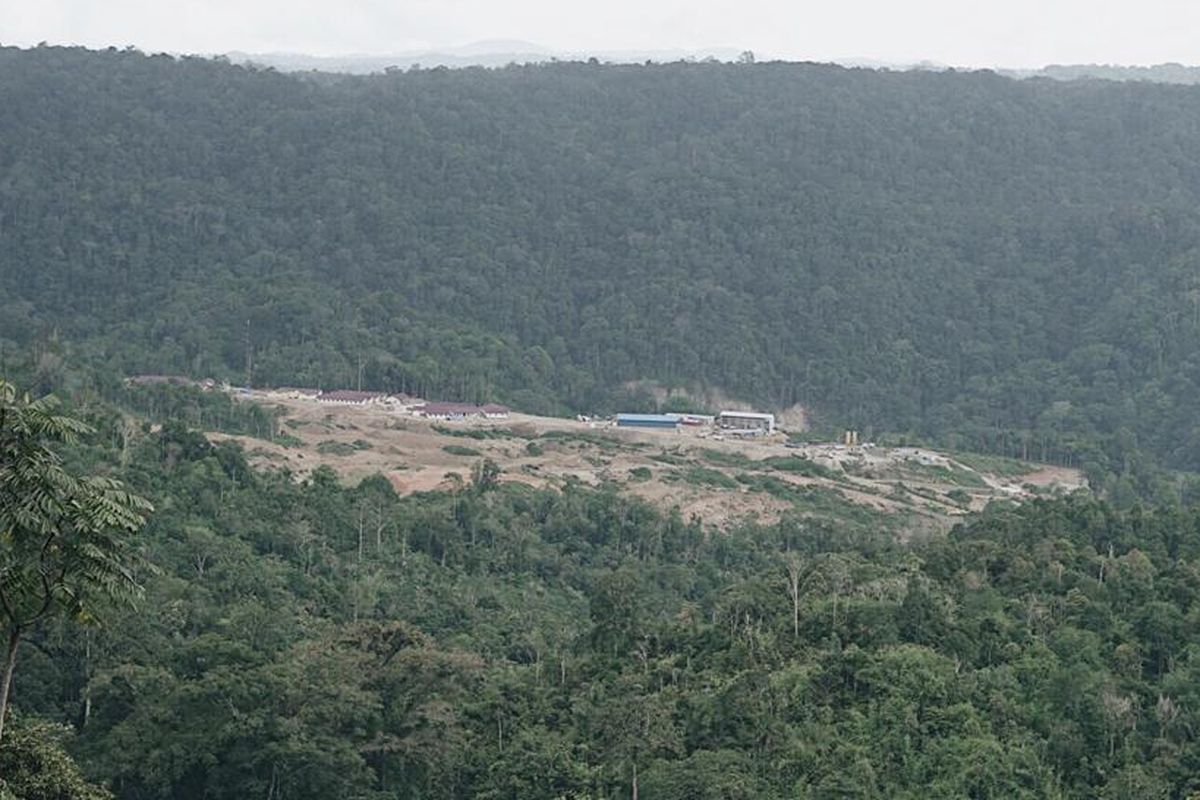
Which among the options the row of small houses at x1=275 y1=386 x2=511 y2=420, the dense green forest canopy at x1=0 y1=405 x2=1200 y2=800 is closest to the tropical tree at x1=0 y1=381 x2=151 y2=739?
the dense green forest canopy at x1=0 y1=405 x2=1200 y2=800

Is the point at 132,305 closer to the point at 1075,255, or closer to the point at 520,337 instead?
the point at 520,337

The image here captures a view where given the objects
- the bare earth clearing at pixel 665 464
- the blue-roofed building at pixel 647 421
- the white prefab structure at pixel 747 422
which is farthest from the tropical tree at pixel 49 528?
the white prefab structure at pixel 747 422

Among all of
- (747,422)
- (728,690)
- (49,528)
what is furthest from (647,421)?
(49,528)

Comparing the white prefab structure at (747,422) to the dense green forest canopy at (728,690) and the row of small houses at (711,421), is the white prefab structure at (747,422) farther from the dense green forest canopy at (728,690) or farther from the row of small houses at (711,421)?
the dense green forest canopy at (728,690)

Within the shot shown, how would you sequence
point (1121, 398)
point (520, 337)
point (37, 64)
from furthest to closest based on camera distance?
1. point (37, 64)
2. point (520, 337)
3. point (1121, 398)

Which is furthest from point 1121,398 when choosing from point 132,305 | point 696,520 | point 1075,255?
point 132,305

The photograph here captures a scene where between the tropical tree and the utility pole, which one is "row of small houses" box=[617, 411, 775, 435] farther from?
the tropical tree
